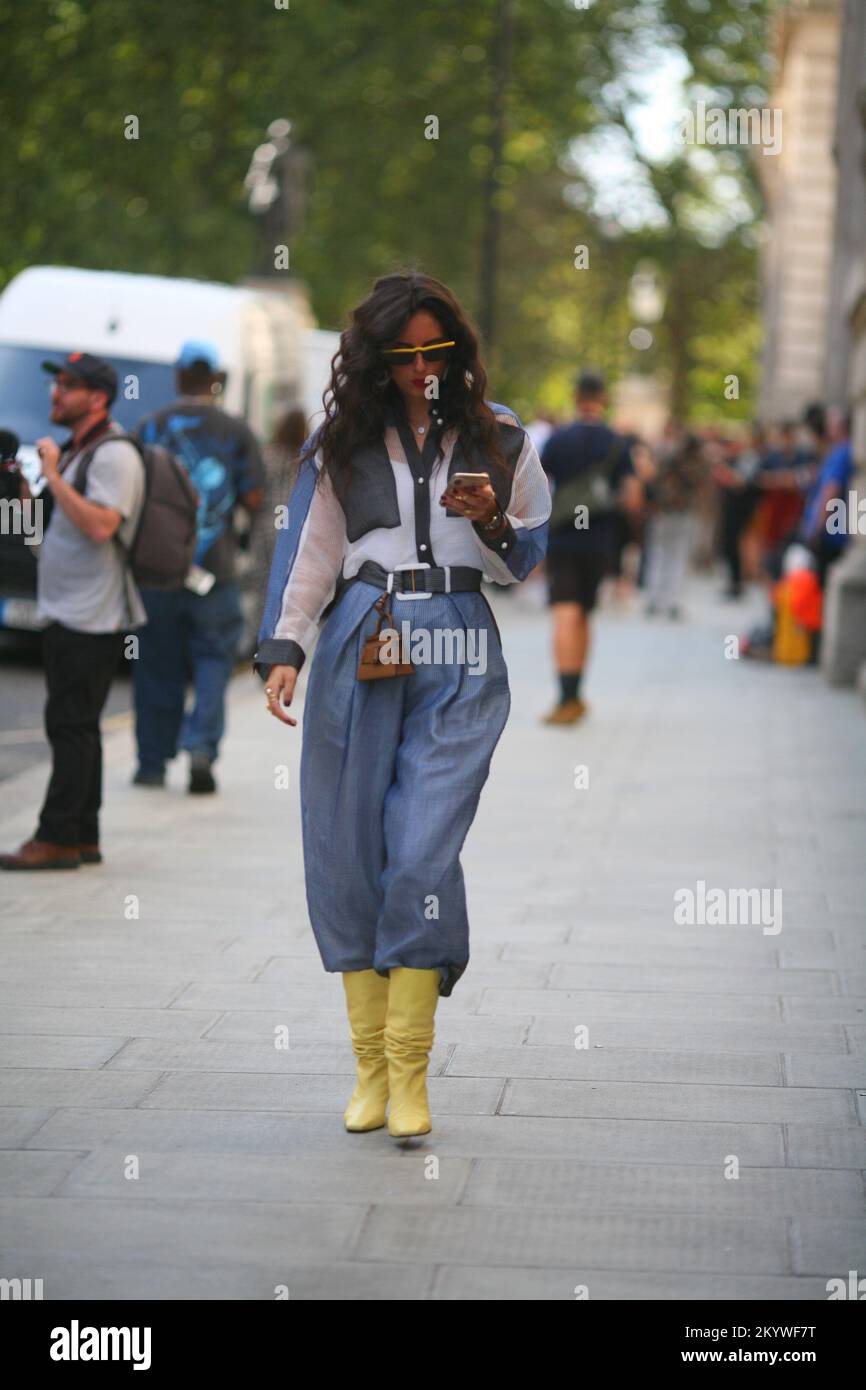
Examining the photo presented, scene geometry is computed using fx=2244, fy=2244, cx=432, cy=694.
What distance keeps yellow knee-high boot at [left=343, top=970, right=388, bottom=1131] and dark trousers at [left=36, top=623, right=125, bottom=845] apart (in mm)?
3116

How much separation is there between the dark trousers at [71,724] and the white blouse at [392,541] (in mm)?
3007

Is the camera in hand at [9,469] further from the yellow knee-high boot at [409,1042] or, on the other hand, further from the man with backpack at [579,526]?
the man with backpack at [579,526]

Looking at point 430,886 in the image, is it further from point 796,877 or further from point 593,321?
point 593,321

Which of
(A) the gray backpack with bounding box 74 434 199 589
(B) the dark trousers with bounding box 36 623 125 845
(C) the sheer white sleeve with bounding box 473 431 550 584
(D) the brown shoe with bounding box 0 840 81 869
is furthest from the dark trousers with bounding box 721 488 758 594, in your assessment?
(C) the sheer white sleeve with bounding box 473 431 550 584

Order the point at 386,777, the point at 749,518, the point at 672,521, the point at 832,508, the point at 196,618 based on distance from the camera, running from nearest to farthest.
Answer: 1. the point at 386,777
2. the point at 196,618
3. the point at 832,508
4. the point at 672,521
5. the point at 749,518

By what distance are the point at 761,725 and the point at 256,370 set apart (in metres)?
5.26

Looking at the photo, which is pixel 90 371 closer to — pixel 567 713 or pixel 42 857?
pixel 42 857

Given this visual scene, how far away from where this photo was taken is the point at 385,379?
197 inches

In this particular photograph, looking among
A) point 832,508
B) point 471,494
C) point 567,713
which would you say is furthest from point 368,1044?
point 832,508

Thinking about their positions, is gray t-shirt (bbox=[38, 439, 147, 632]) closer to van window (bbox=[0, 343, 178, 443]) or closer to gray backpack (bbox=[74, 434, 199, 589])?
gray backpack (bbox=[74, 434, 199, 589])

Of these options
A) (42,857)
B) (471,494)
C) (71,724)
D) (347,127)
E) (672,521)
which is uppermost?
(347,127)

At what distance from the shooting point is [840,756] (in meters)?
11.8

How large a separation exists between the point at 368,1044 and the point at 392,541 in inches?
43.9

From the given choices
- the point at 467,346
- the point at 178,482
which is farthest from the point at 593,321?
the point at 467,346
